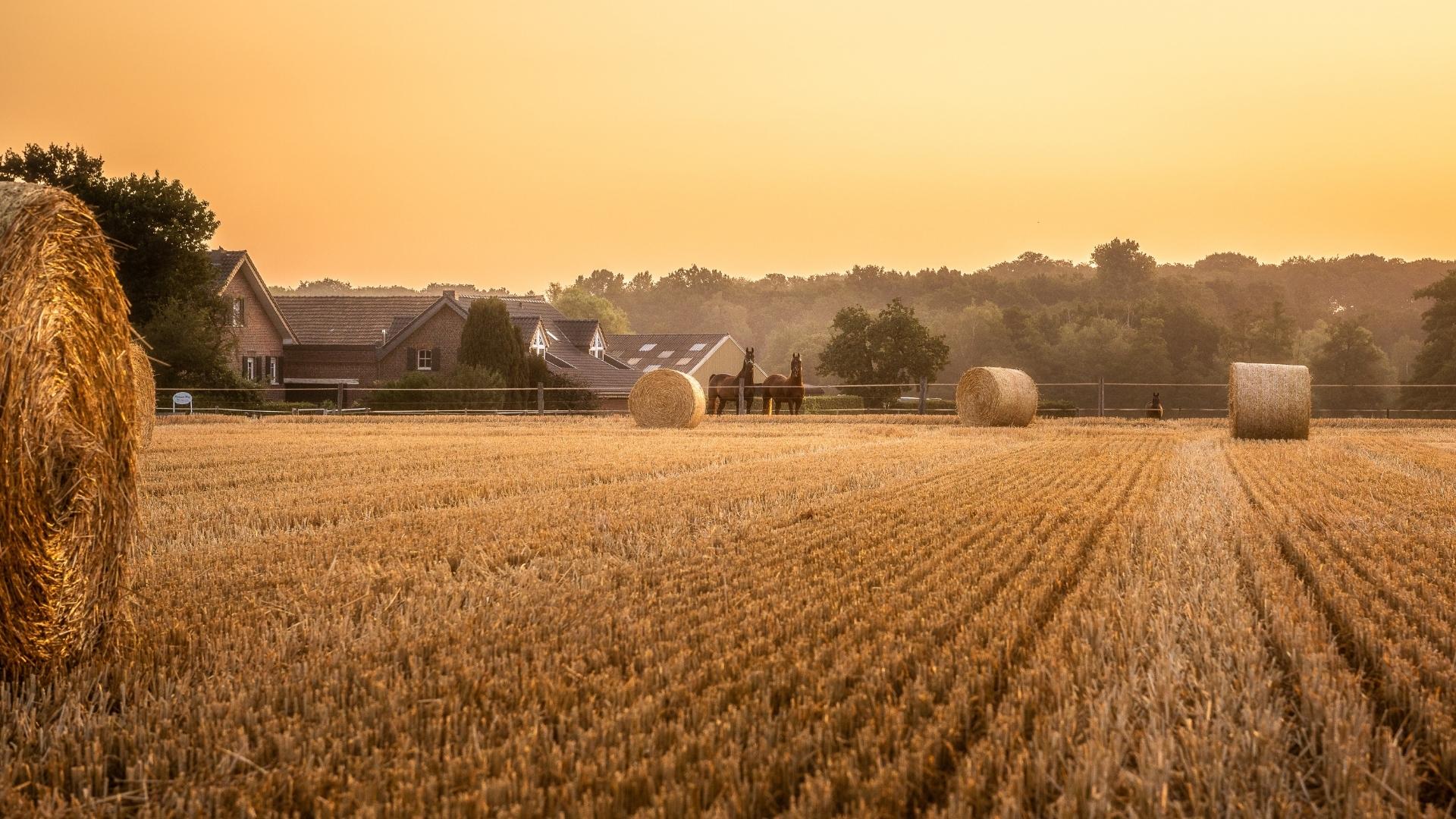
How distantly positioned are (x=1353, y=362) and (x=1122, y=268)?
26.8 m

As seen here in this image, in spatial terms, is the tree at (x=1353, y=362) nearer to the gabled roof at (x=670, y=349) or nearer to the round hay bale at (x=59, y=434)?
the gabled roof at (x=670, y=349)

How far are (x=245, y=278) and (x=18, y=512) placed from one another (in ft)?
136

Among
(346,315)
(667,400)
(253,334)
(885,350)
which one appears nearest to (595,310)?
(346,315)

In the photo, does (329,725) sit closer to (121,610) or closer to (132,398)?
(121,610)

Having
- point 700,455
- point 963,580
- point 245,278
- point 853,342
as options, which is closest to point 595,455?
point 700,455

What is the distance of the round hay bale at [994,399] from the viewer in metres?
22.4

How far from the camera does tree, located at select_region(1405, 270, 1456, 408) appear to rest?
4134cm

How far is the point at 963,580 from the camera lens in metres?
4.64

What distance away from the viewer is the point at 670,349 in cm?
6372

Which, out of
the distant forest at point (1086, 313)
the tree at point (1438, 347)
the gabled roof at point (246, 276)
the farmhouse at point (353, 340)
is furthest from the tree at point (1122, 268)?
the gabled roof at point (246, 276)

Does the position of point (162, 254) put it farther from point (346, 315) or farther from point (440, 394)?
point (346, 315)

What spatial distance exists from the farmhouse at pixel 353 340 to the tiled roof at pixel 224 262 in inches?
2.3

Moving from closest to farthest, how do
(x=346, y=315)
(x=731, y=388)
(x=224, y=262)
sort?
(x=731, y=388)
(x=224, y=262)
(x=346, y=315)

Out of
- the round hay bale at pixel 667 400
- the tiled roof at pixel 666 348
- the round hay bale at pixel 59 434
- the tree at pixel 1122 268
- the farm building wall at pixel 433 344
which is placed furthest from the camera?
the tree at pixel 1122 268
